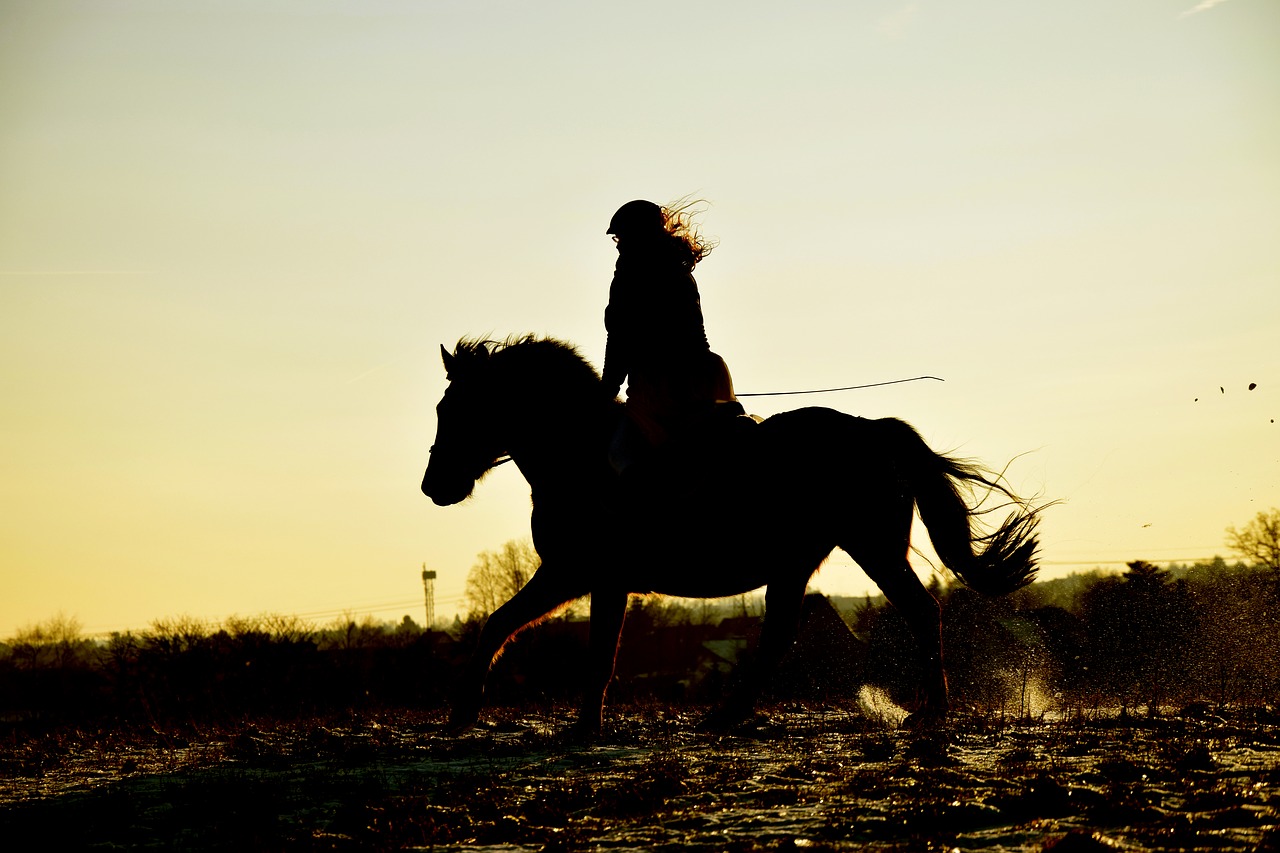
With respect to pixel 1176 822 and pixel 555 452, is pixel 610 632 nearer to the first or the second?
pixel 555 452

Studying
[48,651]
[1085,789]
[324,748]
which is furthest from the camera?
[48,651]

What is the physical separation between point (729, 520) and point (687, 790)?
3.42 metres

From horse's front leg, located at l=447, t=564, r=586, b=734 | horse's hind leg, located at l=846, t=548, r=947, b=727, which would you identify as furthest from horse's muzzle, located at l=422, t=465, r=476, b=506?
horse's hind leg, located at l=846, t=548, r=947, b=727

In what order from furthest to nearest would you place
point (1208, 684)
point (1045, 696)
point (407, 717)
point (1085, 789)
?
point (1208, 684), point (1045, 696), point (407, 717), point (1085, 789)

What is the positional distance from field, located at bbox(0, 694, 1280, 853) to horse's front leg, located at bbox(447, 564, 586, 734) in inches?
13.0

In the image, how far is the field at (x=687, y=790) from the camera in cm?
458

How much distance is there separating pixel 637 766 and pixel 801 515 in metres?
2.97

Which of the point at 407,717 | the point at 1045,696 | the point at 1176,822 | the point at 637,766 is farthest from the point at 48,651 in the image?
the point at 1176,822

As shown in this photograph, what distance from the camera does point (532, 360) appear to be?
9773 mm

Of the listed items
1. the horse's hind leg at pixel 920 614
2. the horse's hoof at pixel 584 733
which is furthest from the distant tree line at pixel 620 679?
the horse's hoof at pixel 584 733

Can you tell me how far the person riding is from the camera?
8617 millimetres

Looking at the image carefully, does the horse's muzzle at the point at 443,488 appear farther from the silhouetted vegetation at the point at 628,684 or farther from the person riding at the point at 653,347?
the silhouetted vegetation at the point at 628,684

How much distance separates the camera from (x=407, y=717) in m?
11.7

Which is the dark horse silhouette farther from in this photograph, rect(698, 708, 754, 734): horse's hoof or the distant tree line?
the distant tree line
